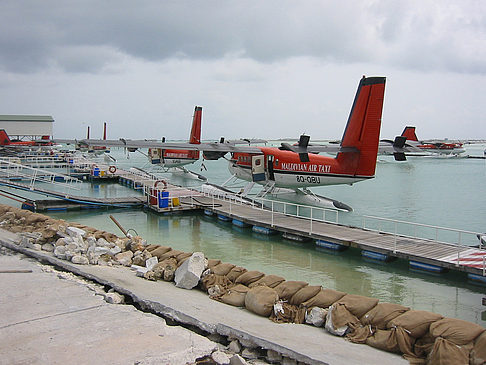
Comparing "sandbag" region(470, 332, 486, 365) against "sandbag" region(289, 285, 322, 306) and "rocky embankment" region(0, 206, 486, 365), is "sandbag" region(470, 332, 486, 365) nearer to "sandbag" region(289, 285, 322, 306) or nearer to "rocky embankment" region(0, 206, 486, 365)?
"rocky embankment" region(0, 206, 486, 365)

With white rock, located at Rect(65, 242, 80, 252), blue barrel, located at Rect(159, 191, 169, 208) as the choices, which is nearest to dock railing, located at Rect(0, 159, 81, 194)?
blue barrel, located at Rect(159, 191, 169, 208)

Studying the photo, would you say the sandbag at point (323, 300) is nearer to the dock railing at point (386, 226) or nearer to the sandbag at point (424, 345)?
the sandbag at point (424, 345)

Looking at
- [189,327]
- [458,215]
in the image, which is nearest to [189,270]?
[189,327]

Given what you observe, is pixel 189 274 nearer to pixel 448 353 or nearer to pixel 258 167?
pixel 448 353

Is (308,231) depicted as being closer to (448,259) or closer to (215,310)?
(448,259)

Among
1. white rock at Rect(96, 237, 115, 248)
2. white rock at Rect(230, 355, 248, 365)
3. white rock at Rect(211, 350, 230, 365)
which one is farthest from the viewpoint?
white rock at Rect(96, 237, 115, 248)

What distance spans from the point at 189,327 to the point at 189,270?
2518 millimetres

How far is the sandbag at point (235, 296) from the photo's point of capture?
7.43 meters

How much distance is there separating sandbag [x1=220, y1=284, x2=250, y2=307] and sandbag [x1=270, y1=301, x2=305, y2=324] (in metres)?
0.80

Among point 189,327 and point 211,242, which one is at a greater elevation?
point 189,327

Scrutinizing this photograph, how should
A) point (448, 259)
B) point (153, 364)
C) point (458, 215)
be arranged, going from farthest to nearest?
point (458, 215) < point (448, 259) < point (153, 364)

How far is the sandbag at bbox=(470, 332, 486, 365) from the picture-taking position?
480 centimetres

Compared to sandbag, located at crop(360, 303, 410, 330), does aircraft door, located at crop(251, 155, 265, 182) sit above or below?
above

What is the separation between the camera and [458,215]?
80.7 feet
